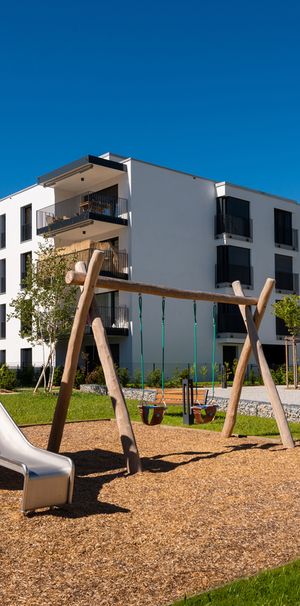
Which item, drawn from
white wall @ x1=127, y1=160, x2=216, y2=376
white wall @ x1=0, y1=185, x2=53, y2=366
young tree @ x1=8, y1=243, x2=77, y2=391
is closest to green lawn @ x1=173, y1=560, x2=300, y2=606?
young tree @ x1=8, y1=243, x2=77, y2=391

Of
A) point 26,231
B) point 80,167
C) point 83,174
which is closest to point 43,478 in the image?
point 80,167

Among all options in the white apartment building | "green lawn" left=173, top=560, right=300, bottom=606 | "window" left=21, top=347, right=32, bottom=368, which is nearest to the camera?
"green lawn" left=173, top=560, right=300, bottom=606

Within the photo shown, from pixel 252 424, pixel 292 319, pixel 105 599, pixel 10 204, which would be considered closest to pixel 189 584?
pixel 105 599

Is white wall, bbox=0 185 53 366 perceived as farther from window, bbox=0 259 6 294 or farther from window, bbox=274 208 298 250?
window, bbox=274 208 298 250

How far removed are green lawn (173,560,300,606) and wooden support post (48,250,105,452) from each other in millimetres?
4724

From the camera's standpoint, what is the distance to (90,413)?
16.3m

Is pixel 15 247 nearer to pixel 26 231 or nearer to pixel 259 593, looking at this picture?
pixel 26 231

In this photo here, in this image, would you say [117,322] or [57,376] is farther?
[117,322]

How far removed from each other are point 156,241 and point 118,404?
77.5ft

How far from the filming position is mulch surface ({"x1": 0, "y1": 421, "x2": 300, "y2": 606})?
14.2 ft

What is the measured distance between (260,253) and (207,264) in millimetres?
3691

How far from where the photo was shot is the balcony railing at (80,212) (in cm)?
3036

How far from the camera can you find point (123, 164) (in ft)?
102

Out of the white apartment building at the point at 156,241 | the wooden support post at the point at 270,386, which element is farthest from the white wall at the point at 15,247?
the wooden support post at the point at 270,386
